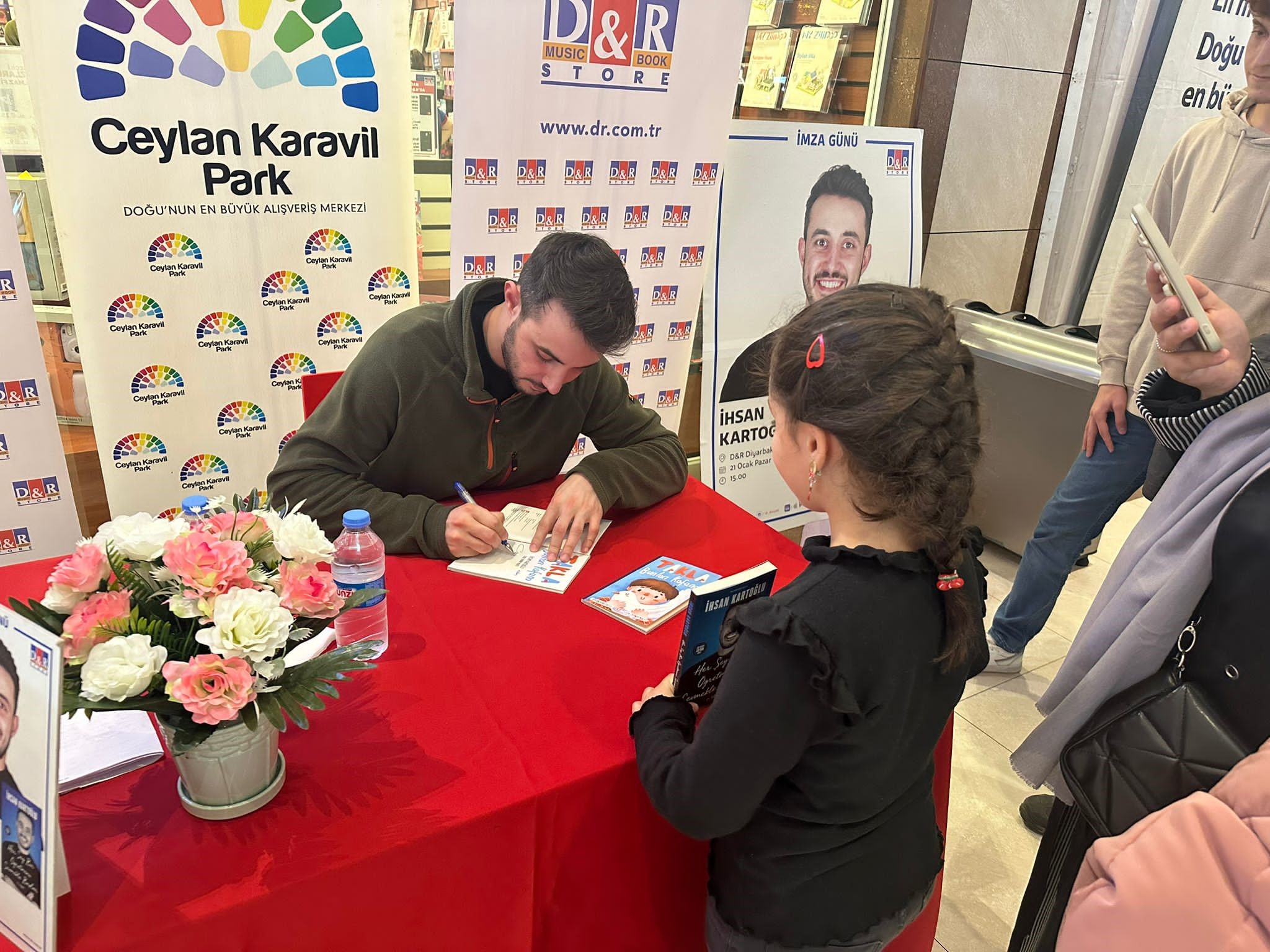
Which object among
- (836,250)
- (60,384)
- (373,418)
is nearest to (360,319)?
(60,384)

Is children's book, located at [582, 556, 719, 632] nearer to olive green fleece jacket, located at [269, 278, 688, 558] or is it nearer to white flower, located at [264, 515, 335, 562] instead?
olive green fleece jacket, located at [269, 278, 688, 558]

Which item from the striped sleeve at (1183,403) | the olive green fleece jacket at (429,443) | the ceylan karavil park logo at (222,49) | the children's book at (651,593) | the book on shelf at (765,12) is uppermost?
the book on shelf at (765,12)

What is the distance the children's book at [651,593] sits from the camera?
4.74 ft

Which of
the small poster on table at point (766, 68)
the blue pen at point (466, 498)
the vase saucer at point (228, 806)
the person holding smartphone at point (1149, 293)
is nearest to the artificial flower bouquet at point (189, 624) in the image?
the vase saucer at point (228, 806)

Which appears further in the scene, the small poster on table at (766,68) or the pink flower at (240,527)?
the small poster on table at (766,68)

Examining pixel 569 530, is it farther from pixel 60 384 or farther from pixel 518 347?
pixel 60 384

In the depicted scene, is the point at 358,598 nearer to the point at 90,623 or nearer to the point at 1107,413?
the point at 90,623

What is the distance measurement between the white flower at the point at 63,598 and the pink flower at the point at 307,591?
0.20m

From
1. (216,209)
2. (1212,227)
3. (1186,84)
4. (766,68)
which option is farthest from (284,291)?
(1186,84)

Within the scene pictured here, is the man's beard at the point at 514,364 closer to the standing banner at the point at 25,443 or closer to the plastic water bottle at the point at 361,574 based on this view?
the plastic water bottle at the point at 361,574

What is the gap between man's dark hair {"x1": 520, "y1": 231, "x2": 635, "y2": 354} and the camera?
159 centimetres

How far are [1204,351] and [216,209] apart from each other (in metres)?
2.34

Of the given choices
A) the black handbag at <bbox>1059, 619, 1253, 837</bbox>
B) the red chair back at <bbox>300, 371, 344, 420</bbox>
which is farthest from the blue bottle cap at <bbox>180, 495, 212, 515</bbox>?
the black handbag at <bbox>1059, 619, 1253, 837</bbox>

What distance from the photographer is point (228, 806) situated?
979 mm
